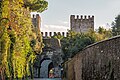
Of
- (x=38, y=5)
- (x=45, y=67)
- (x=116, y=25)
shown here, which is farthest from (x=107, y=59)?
(x=45, y=67)

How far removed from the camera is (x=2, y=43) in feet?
53.3

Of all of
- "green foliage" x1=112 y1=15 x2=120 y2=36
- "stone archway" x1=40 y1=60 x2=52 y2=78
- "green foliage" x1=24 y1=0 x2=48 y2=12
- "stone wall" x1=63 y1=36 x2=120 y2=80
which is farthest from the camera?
"stone archway" x1=40 y1=60 x2=52 y2=78

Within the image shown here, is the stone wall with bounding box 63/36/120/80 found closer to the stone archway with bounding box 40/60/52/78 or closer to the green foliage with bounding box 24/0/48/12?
the green foliage with bounding box 24/0/48/12

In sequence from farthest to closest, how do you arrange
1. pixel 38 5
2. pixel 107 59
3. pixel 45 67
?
pixel 45 67
pixel 38 5
pixel 107 59

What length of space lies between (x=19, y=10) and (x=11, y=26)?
1388 mm

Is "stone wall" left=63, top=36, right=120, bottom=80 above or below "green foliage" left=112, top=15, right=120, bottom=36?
below

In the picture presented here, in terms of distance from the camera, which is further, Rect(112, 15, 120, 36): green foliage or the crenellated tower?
the crenellated tower

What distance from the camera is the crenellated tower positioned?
73062 millimetres

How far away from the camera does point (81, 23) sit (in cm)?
7325

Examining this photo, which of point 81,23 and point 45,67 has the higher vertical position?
point 81,23

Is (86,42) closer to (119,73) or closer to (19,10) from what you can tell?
(19,10)

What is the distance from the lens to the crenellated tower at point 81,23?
73.1m

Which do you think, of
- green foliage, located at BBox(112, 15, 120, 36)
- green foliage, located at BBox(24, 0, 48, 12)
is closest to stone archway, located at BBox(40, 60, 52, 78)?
green foliage, located at BBox(112, 15, 120, 36)

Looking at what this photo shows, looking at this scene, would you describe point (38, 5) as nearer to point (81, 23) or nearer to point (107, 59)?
point (107, 59)
